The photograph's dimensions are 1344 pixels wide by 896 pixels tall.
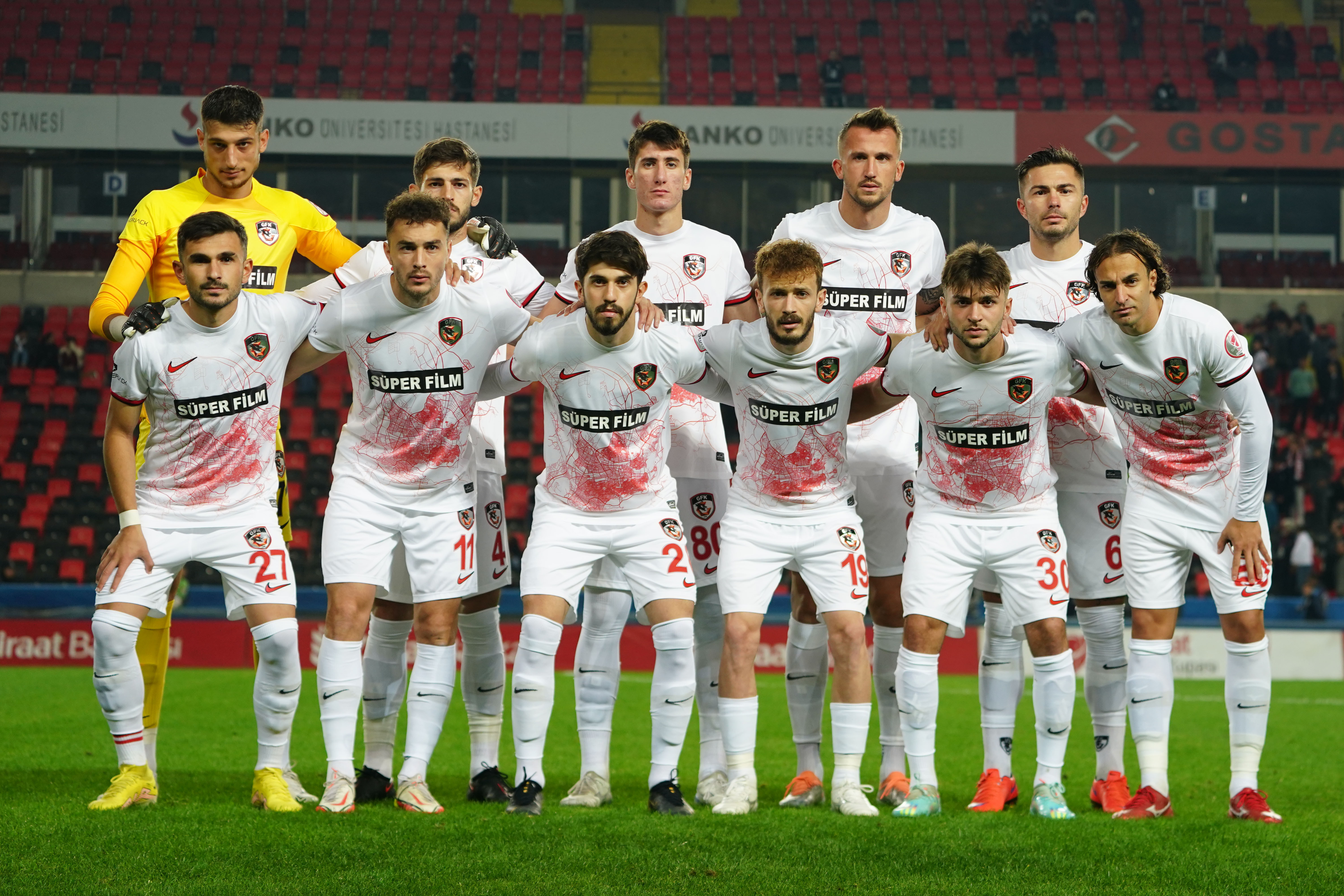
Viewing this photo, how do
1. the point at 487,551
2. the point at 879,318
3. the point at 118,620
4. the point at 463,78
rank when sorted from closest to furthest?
the point at 118,620, the point at 487,551, the point at 879,318, the point at 463,78

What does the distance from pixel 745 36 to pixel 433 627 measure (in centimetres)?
2606

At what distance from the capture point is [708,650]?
20.7 ft

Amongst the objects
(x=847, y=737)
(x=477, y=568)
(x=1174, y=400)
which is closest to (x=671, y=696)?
(x=847, y=737)

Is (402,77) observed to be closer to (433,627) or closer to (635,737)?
(635,737)

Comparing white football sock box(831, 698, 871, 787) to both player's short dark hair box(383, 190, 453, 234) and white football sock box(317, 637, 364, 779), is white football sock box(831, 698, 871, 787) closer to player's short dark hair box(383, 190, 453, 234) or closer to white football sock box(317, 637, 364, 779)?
white football sock box(317, 637, 364, 779)

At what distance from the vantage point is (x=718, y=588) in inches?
229

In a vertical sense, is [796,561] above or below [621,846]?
above

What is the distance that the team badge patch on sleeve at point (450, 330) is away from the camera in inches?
219

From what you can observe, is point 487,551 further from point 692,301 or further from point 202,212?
point 202,212

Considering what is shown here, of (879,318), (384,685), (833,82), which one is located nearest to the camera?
(384,685)

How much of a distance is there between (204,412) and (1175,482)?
3995 mm

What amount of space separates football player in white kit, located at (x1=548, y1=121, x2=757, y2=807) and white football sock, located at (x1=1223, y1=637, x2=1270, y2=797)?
7.20 ft

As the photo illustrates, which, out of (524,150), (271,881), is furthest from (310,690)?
(524,150)

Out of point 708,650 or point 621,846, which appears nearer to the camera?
point 621,846
